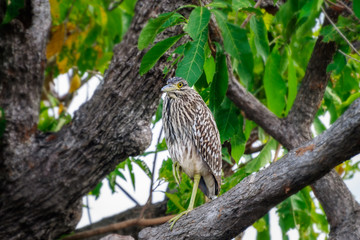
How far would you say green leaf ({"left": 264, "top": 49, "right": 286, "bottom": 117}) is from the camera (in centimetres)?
409

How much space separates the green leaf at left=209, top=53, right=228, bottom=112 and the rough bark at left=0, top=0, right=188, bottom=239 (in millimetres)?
719

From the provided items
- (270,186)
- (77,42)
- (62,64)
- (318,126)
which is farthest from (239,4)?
(77,42)

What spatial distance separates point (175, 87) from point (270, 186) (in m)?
1.35

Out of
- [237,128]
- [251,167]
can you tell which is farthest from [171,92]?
[251,167]

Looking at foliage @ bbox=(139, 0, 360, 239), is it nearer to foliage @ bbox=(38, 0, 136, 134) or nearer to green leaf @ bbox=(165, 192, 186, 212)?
green leaf @ bbox=(165, 192, 186, 212)

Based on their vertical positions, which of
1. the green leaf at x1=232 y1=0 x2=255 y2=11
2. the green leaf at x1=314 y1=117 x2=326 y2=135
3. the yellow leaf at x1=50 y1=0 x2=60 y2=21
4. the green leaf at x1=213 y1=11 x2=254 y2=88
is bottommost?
the green leaf at x1=213 y1=11 x2=254 y2=88

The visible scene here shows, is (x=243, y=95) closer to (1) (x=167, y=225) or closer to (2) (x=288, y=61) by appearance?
(2) (x=288, y=61)

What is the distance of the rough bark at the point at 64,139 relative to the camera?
3967mm

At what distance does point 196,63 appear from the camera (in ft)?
8.97

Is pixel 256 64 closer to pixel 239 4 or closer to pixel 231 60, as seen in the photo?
pixel 231 60

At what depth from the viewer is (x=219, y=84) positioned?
10.7 feet

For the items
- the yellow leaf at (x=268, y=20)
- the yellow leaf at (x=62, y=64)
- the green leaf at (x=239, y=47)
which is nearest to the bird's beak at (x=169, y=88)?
the green leaf at (x=239, y=47)

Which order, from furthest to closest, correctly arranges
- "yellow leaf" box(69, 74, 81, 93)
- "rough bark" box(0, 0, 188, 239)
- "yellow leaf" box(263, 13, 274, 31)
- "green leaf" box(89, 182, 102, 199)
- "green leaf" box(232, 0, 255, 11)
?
"yellow leaf" box(69, 74, 81, 93)
"green leaf" box(89, 182, 102, 199)
"yellow leaf" box(263, 13, 274, 31)
"rough bark" box(0, 0, 188, 239)
"green leaf" box(232, 0, 255, 11)

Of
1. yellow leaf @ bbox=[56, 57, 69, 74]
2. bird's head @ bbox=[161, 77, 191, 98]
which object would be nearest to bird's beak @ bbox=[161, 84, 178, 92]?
bird's head @ bbox=[161, 77, 191, 98]
